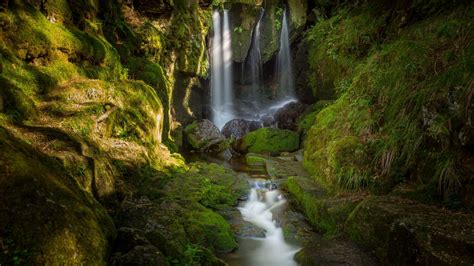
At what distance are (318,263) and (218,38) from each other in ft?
55.5

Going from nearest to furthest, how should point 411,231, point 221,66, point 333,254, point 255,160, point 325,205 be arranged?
point 411,231, point 333,254, point 325,205, point 255,160, point 221,66

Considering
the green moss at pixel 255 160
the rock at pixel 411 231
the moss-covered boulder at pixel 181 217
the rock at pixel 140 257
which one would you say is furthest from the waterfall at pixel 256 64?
the rock at pixel 140 257

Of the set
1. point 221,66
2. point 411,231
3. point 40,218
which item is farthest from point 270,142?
point 40,218

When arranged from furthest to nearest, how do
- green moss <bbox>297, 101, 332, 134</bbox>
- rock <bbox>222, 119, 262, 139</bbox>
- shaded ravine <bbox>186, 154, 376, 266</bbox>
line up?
1. rock <bbox>222, 119, 262, 139</bbox>
2. green moss <bbox>297, 101, 332, 134</bbox>
3. shaded ravine <bbox>186, 154, 376, 266</bbox>

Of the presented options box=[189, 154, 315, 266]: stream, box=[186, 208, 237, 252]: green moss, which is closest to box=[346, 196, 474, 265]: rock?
box=[189, 154, 315, 266]: stream

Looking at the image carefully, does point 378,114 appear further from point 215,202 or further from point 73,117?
point 73,117

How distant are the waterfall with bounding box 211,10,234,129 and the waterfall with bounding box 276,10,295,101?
3.11 metres

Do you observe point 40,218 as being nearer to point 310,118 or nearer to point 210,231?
point 210,231

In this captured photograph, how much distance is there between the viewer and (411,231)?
371cm

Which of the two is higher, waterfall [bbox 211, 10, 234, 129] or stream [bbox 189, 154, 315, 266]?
waterfall [bbox 211, 10, 234, 129]

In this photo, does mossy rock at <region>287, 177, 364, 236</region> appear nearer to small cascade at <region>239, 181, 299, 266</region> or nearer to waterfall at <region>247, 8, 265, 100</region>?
small cascade at <region>239, 181, 299, 266</region>

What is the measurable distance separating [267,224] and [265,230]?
0.34 metres

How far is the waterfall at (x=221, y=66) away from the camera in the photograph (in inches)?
757

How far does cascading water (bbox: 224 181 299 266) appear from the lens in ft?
16.6
